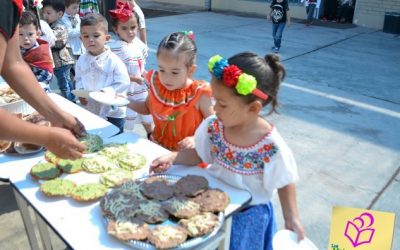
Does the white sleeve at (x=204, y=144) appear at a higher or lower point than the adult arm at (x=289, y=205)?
higher

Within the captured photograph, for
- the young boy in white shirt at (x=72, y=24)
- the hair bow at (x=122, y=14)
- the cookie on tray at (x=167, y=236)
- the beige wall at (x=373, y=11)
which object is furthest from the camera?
the beige wall at (x=373, y=11)

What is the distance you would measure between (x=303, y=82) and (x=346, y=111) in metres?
1.23

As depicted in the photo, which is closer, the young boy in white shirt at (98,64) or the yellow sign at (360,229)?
the yellow sign at (360,229)

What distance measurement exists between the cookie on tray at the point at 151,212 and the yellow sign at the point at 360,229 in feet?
3.08

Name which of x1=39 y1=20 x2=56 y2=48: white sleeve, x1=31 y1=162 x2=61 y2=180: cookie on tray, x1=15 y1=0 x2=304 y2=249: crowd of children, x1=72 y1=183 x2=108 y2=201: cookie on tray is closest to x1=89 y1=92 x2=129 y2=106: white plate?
x1=15 y1=0 x2=304 y2=249: crowd of children

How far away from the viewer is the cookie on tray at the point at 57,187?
152cm

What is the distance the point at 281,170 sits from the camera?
62.1 inches

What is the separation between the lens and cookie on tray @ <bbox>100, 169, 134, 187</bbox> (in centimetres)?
163

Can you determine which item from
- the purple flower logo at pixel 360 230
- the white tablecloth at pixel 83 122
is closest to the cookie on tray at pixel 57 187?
the white tablecloth at pixel 83 122

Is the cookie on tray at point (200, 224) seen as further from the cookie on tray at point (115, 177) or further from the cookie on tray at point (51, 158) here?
the cookie on tray at point (51, 158)

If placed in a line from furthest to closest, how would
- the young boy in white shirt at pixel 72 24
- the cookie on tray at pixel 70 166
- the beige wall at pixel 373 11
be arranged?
the beige wall at pixel 373 11
the young boy in white shirt at pixel 72 24
the cookie on tray at pixel 70 166

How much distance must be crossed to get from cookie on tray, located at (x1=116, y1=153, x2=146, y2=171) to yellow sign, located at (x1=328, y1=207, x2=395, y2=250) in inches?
39.9

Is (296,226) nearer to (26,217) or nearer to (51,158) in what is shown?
(51,158)

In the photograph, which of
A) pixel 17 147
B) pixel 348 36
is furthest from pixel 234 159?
pixel 348 36
